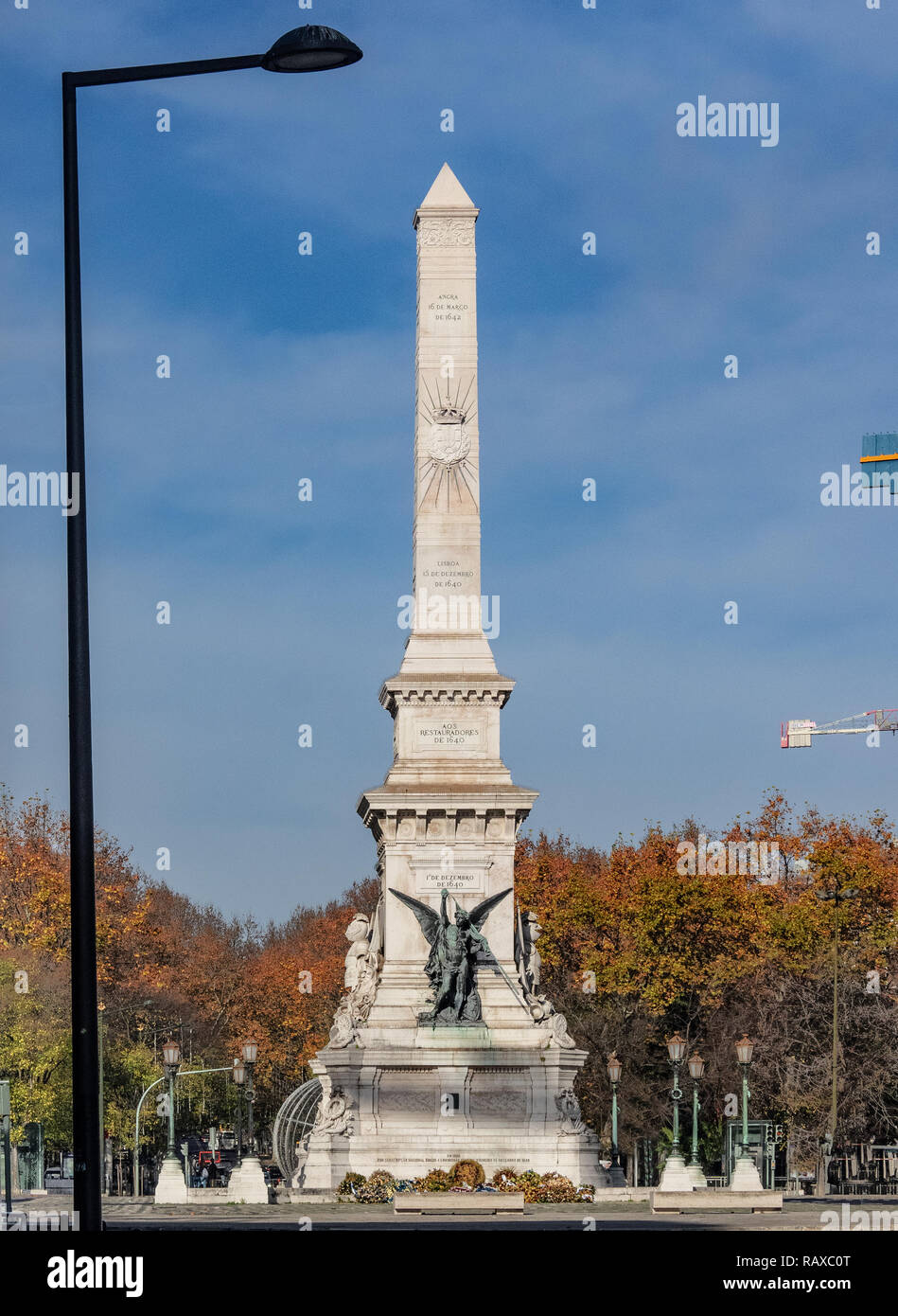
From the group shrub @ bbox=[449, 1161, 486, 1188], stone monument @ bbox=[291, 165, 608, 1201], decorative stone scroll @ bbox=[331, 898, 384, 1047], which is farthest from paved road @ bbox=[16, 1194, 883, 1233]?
decorative stone scroll @ bbox=[331, 898, 384, 1047]

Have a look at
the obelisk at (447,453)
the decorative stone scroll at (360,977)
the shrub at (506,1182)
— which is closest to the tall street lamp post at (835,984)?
the decorative stone scroll at (360,977)

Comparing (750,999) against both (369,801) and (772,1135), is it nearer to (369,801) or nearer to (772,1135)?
(772,1135)

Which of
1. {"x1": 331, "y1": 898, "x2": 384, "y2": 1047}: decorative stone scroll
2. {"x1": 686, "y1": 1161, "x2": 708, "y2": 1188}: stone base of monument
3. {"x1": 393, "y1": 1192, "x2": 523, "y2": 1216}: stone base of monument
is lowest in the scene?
{"x1": 686, "y1": 1161, "x2": 708, "y2": 1188}: stone base of monument

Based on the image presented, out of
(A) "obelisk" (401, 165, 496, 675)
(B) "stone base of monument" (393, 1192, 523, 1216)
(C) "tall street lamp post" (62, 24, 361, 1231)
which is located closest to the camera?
(C) "tall street lamp post" (62, 24, 361, 1231)

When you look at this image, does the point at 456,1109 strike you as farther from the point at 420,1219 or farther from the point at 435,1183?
the point at 420,1219

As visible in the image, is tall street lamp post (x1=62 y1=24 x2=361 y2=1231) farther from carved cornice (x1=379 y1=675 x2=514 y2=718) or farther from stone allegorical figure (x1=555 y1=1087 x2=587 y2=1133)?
carved cornice (x1=379 y1=675 x2=514 y2=718)

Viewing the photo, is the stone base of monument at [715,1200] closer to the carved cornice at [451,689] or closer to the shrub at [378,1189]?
the shrub at [378,1189]
